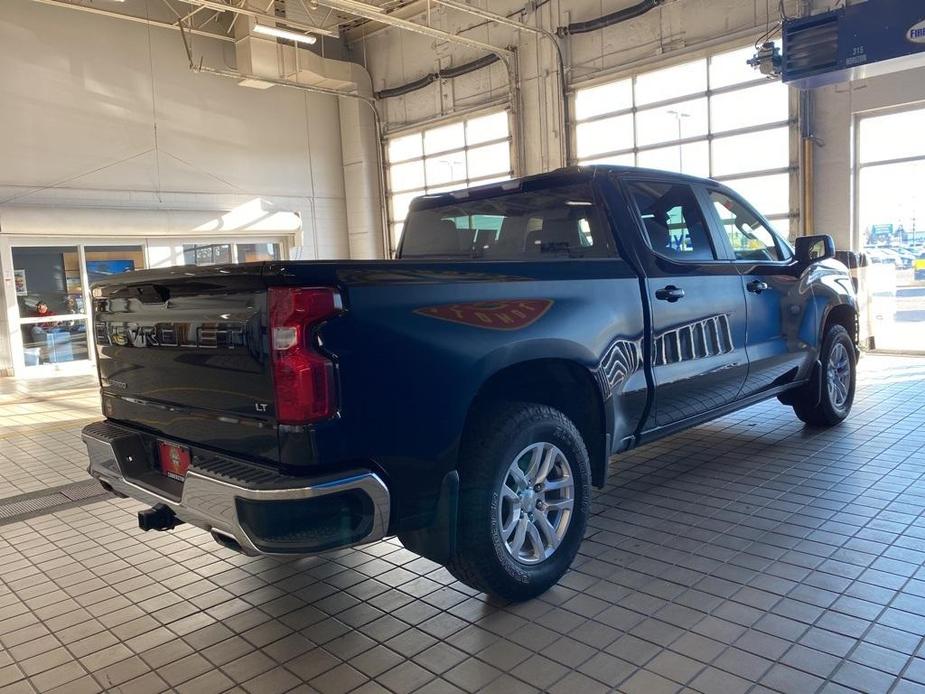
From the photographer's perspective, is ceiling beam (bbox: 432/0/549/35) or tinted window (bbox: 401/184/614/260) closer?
tinted window (bbox: 401/184/614/260)

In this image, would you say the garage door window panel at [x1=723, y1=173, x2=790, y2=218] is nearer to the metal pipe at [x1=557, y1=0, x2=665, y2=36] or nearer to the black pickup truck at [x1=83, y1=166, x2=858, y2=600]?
the metal pipe at [x1=557, y1=0, x2=665, y2=36]

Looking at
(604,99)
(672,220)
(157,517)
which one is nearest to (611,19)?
Result: (604,99)

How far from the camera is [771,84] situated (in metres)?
10.1

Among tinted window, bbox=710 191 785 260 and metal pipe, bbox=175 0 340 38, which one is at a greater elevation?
metal pipe, bbox=175 0 340 38

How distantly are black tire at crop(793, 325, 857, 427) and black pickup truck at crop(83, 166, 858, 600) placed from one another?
1.23m

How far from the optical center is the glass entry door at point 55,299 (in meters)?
12.3

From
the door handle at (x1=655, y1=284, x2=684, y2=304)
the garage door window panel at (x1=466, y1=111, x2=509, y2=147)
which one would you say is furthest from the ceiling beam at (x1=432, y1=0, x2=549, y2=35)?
the door handle at (x1=655, y1=284, x2=684, y2=304)

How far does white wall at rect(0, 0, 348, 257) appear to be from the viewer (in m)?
11.9

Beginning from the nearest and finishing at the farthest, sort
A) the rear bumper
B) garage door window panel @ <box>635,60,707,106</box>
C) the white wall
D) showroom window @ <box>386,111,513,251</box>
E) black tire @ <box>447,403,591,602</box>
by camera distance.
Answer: the rear bumper < black tire @ <box>447,403,591,602</box> < garage door window panel @ <box>635,60,707,106</box> < the white wall < showroom window @ <box>386,111,513,251</box>

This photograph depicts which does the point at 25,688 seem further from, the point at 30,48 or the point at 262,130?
the point at 262,130

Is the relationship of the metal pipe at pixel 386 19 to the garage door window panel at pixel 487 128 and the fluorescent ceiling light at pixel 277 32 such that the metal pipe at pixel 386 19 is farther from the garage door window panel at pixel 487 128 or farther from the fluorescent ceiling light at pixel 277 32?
the garage door window panel at pixel 487 128

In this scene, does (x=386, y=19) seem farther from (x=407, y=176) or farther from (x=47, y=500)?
(x=47, y=500)

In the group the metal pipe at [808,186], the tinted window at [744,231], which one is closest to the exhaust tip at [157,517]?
the tinted window at [744,231]

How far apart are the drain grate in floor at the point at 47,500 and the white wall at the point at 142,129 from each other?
851cm
